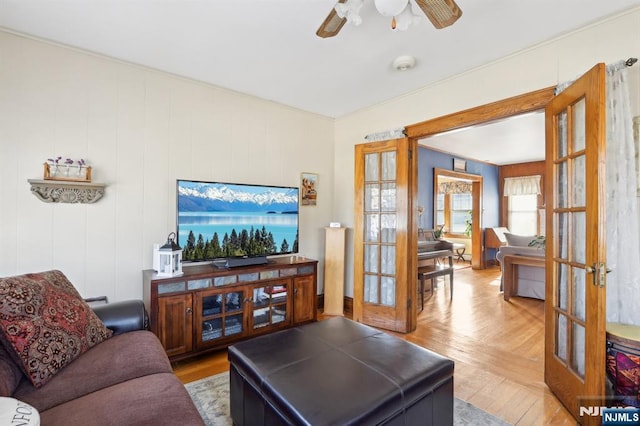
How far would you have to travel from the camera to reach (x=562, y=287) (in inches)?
80.6

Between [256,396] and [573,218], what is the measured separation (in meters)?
2.20

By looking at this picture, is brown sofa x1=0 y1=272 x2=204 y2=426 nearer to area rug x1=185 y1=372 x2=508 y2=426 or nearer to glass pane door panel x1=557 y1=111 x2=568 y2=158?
area rug x1=185 y1=372 x2=508 y2=426

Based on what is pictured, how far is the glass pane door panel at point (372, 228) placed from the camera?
3.49 m

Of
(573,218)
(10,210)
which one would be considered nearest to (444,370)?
(573,218)

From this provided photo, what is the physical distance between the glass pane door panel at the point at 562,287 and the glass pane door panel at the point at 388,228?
1.52 meters

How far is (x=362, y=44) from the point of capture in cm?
232

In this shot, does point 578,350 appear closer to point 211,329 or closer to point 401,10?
point 401,10

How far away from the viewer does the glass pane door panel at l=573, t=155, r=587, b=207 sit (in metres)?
1.84

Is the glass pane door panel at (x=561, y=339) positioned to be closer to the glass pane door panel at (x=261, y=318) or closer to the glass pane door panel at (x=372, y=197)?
the glass pane door panel at (x=372, y=197)

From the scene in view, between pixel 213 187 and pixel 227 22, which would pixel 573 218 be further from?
pixel 213 187

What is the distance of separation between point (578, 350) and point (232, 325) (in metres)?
2.58

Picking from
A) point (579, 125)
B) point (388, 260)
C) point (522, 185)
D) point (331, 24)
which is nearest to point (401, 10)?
point (331, 24)

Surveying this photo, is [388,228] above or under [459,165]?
under

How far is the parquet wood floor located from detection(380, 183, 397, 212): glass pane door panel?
4.57 ft
